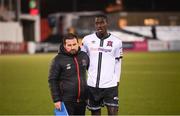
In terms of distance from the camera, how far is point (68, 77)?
24.8 ft

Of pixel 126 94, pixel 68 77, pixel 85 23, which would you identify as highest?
pixel 68 77

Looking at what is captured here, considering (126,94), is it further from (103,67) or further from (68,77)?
(68,77)

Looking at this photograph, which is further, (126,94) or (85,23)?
(85,23)

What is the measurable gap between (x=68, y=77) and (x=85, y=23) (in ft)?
185

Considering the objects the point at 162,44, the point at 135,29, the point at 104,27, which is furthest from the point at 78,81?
the point at 135,29

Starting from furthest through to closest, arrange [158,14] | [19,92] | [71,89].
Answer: [158,14] < [19,92] < [71,89]

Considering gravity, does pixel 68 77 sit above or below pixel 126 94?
above

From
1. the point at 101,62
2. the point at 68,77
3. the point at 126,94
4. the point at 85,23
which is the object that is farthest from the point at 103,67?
the point at 85,23

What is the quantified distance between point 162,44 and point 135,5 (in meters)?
27.5

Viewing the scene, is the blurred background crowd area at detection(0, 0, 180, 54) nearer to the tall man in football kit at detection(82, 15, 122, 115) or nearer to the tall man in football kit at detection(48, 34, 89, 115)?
the tall man in football kit at detection(82, 15, 122, 115)

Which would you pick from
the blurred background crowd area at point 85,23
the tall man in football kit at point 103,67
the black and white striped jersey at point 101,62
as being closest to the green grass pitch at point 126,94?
the tall man in football kit at point 103,67

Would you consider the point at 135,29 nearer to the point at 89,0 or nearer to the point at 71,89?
the point at 89,0

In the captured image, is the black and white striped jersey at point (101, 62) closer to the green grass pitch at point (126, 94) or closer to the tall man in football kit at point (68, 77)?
the tall man in football kit at point (68, 77)

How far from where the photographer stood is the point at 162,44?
50625 mm
